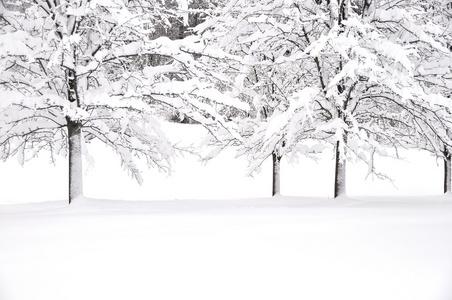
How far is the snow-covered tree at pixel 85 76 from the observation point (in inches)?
300

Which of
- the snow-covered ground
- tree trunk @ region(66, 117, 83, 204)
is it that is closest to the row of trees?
tree trunk @ region(66, 117, 83, 204)

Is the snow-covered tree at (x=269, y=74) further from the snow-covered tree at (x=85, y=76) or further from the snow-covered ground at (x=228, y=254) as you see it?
the snow-covered ground at (x=228, y=254)

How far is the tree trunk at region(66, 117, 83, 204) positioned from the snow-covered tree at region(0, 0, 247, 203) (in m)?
0.01

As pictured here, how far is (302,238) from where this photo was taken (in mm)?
4934

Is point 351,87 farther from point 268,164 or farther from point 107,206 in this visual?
point 268,164

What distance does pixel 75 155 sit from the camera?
350 inches

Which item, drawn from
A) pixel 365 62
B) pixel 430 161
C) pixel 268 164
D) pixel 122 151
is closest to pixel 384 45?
pixel 365 62

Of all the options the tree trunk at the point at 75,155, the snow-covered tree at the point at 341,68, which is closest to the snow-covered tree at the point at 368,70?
the snow-covered tree at the point at 341,68

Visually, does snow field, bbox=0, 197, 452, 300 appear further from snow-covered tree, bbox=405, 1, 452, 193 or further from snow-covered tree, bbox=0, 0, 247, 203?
snow-covered tree, bbox=405, 1, 452, 193

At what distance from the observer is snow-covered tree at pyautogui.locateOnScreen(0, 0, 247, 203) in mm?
7617

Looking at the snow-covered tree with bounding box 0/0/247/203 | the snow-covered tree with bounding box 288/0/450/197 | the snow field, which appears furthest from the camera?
the snow-covered tree with bounding box 288/0/450/197

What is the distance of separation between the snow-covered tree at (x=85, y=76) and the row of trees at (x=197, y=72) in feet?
0.08

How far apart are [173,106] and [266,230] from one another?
3.71 metres

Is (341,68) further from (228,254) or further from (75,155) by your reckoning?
(228,254)
